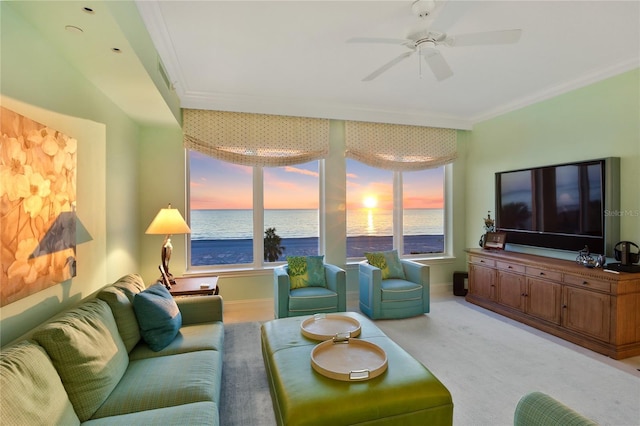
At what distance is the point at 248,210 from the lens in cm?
450

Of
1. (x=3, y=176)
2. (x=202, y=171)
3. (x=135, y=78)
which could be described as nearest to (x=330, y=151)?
(x=202, y=171)

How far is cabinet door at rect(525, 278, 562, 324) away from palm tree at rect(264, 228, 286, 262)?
324cm

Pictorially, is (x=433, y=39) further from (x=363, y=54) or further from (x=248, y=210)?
(x=248, y=210)

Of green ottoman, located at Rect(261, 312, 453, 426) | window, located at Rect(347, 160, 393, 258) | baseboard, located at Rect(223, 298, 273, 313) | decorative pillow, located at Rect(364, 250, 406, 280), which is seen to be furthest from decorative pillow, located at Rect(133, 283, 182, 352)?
window, located at Rect(347, 160, 393, 258)

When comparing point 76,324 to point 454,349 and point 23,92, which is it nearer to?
point 23,92

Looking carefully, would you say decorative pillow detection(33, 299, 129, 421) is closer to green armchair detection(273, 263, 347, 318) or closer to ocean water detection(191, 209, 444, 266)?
green armchair detection(273, 263, 347, 318)

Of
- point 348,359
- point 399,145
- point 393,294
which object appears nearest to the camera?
point 348,359

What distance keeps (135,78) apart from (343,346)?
2.56m

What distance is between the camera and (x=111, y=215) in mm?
2953

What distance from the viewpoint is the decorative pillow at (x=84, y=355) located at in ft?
4.68

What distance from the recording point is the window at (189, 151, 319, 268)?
432 centimetres

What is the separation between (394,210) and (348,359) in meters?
3.44

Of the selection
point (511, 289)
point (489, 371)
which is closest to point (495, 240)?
point (511, 289)

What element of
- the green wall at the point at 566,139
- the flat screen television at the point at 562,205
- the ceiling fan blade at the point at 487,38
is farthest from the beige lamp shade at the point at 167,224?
the green wall at the point at 566,139
